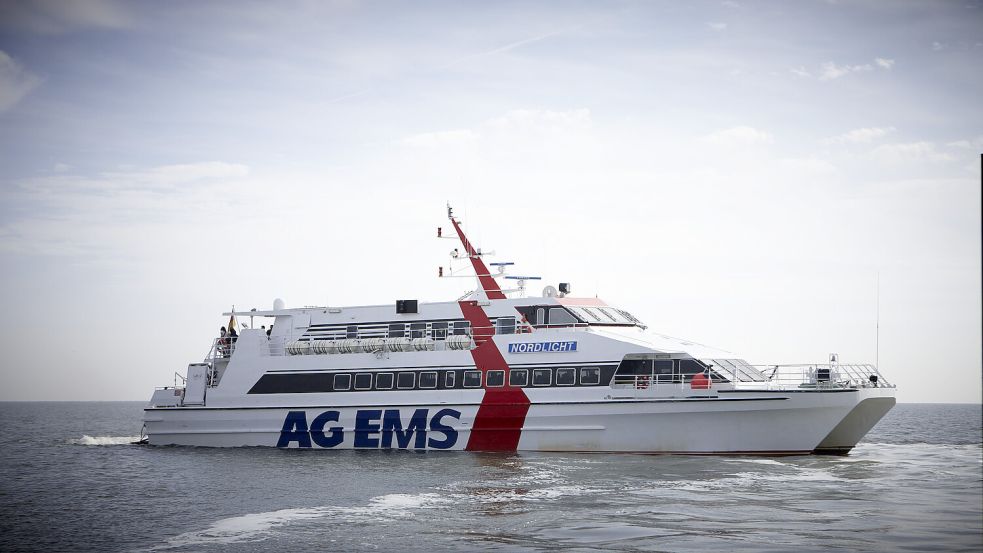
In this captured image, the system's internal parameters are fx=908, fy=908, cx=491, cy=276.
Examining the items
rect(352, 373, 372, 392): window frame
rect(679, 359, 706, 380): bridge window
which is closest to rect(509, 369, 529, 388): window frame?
rect(679, 359, 706, 380): bridge window

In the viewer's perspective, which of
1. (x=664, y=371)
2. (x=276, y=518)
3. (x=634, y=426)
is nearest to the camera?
(x=276, y=518)

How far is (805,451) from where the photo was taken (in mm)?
23281

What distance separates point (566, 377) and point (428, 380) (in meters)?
4.30

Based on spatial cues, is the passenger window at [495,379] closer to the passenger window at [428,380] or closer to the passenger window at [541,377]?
the passenger window at [541,377]

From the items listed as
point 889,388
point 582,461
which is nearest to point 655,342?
point 582,461

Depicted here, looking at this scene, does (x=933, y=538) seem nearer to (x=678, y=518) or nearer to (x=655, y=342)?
(x=678, y=518)

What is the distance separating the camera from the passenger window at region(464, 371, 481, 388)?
2630 centimetres

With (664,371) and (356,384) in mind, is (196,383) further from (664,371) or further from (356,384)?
(664,371)

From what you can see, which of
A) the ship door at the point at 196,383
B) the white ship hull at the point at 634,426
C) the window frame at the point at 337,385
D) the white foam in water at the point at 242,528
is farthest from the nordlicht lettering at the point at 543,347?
the ship door at the point at 196,383

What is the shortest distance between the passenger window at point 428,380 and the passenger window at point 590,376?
178 inches

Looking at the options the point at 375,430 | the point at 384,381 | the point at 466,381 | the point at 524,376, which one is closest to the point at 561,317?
the point at 524,376

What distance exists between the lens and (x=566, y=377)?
82.9 feet

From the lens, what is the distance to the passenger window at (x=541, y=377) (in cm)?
2547

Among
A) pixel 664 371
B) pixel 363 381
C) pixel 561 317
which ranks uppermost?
pixel 561 317
